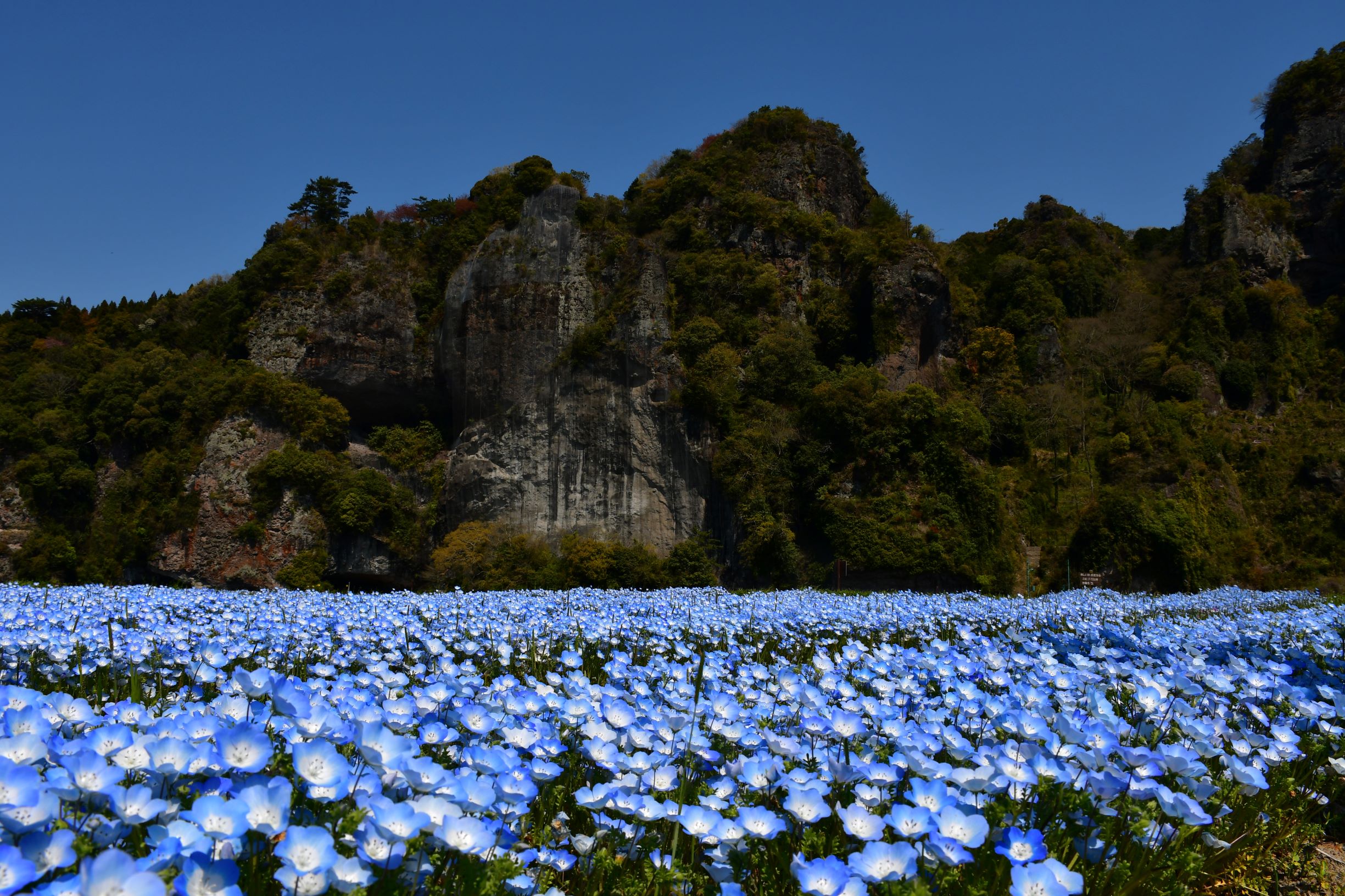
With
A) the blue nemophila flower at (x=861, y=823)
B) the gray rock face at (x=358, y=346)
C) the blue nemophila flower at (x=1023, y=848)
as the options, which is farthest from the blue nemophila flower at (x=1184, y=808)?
the gray rock face at (x=358, y=346)

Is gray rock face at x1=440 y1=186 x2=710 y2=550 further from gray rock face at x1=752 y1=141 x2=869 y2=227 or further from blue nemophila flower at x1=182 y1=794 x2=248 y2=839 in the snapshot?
blue nemophila flower at x1=182 y1=794 x2=248 y2=839

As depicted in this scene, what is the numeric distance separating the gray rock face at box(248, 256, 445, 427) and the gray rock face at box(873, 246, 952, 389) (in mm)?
23953

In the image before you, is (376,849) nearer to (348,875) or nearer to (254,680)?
(348,875)

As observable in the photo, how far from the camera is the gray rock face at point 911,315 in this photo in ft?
125

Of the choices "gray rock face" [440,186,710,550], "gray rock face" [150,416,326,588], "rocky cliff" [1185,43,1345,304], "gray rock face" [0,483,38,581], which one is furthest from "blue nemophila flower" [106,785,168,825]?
"rocky cliff" [1185,43,1345,304]

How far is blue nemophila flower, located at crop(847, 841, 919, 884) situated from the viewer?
210 centimetres

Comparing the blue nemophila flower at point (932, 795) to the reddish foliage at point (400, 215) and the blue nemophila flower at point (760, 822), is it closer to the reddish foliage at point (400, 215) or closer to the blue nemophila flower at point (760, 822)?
the blue nemophila flower at point (760, 822)

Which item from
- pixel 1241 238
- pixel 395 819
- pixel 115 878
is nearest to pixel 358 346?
pixel 395 819

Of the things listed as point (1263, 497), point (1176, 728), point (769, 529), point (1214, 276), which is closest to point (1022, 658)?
point (1176, 728)

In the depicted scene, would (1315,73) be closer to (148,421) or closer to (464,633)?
(464,633)

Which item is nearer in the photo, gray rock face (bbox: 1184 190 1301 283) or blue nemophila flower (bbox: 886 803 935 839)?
blue nemophila flower (bbox: 886 803 935 839)

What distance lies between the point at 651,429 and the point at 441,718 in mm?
33828

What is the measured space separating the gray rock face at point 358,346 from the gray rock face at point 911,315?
2395cm

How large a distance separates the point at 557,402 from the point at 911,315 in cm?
1751
